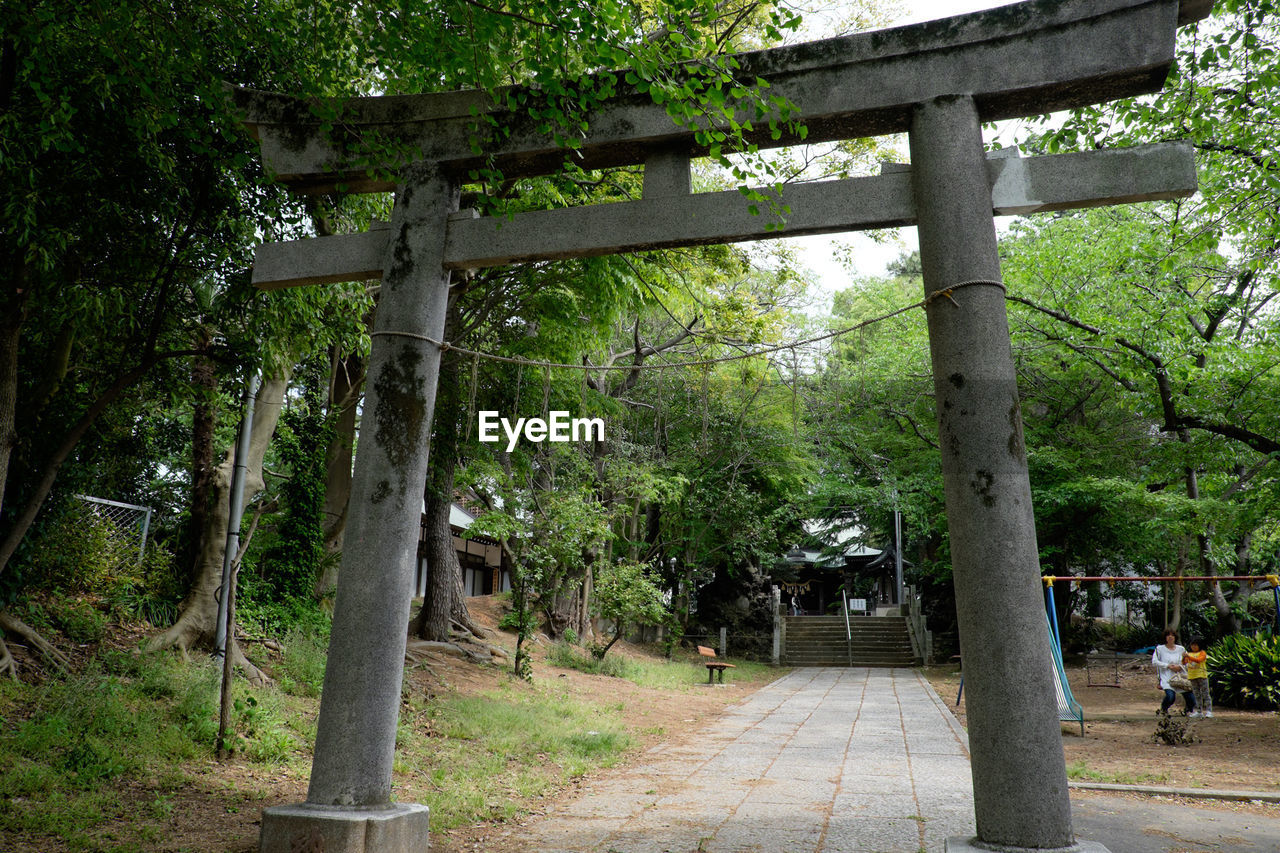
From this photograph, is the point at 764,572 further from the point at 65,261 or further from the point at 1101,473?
the point at 65,261

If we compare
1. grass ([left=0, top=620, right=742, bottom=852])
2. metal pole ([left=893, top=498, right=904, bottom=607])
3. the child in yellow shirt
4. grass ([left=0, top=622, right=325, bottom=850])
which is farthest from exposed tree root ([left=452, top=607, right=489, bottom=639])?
metal pole ([left=893, top=498, right=904, bottom=607])

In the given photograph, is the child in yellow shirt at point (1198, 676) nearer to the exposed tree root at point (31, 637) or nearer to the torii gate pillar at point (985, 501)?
the torii gate pillar at point (985, 501)

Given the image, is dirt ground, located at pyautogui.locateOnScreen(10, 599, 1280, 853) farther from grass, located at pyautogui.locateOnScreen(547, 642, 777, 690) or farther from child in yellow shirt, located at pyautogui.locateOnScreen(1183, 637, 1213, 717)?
grass, located at pyautogui.locateOnScreen(547, 642, 777, 690)

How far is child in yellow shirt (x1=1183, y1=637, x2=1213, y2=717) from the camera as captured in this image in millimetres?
11719

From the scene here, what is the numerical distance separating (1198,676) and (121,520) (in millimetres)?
15068

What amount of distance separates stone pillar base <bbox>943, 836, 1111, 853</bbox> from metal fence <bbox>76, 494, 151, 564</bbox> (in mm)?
9468

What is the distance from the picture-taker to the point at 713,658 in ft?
69.6

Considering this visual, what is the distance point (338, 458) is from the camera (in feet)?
40.0

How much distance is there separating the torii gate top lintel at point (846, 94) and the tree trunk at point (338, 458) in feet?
21.7

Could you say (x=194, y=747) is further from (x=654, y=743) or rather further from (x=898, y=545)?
(x=898, y=545)

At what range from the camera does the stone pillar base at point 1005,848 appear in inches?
142

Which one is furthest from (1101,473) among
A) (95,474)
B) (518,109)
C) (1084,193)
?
(95,474)

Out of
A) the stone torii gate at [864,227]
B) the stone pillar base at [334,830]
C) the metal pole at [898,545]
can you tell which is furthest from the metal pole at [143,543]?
the metal pole at [898,545]

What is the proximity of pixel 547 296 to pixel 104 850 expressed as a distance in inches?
292
